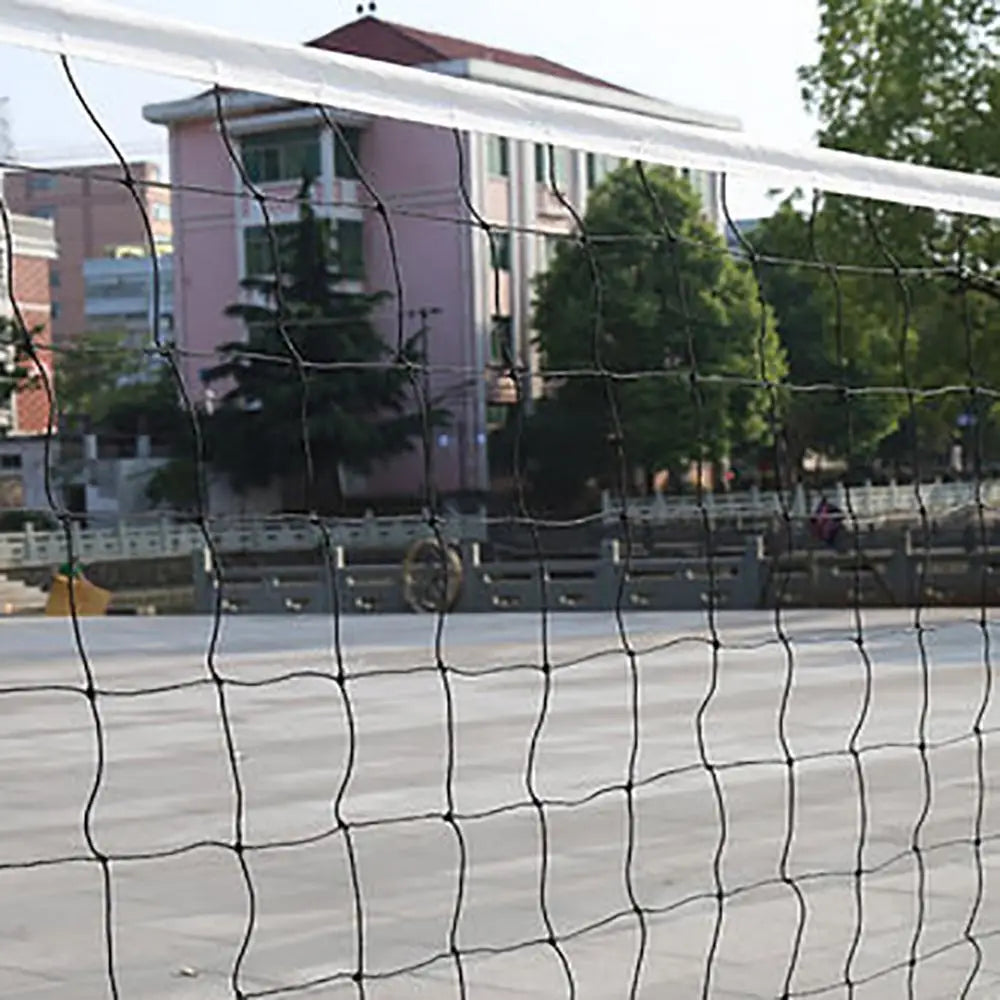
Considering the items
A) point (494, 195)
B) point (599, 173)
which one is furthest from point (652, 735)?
point (599, 173)

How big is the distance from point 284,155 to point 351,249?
7.19 ft

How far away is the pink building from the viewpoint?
35.2 metres

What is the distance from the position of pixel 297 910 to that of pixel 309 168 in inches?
1192

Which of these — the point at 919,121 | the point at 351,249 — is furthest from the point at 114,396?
the point at 919,121

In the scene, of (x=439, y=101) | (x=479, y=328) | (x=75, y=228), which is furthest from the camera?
(x=75, y=228)

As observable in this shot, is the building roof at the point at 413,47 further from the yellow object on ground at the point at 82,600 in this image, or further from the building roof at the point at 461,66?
the yellow object on ground at the point at 82,600

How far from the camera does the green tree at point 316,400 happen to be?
1304 inches

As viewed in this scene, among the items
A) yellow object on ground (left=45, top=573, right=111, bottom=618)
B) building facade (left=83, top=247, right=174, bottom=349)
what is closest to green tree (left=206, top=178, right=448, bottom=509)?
yellow object on ground (left=45, top=573, right=111, bottom=618)

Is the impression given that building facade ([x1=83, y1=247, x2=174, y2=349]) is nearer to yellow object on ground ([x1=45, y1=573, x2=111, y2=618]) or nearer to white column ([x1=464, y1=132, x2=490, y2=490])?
white column ([x1=464, y1=132, x2=490, y2=490])

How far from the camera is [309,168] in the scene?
34438 mm

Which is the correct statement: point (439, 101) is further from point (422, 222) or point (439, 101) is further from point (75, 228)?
point (75, 228)

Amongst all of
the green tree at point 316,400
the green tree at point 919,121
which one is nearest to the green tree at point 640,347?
the green tree at point 316,400

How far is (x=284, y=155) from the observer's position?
3553 centimetres

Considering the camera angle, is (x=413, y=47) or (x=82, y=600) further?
(x=413, y=47)
